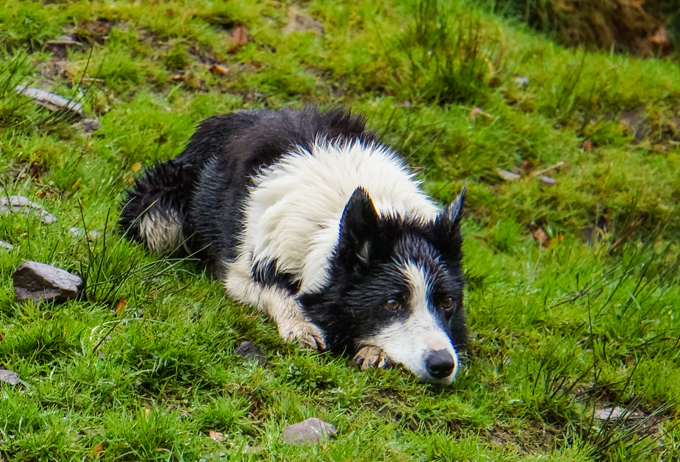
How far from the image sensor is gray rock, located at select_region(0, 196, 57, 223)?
13.9ft

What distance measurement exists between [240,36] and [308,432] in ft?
15.5

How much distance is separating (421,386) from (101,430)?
1.56 metres

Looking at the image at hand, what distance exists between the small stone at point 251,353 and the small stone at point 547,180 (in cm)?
364

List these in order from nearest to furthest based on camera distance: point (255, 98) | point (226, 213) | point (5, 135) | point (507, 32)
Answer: point (226, 213)
point (5, 135)
point (255, 98)
point (507, 32)

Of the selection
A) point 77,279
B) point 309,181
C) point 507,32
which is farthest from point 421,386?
point 507,32

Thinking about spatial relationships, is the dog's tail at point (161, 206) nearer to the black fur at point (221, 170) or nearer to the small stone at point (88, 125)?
the black fur at point (221, 170)

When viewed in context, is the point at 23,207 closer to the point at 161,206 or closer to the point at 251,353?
the point at 161,206

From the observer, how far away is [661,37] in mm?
9812

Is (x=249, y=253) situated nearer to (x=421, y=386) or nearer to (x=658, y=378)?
(x=421, y=386)

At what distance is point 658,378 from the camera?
4.19 m

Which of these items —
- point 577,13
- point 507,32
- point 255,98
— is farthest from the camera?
point 577,13

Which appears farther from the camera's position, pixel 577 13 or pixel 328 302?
pixel 577 13

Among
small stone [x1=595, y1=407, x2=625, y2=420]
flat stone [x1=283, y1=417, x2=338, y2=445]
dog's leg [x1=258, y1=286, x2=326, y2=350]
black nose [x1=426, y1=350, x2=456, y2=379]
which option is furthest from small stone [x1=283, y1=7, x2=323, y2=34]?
flat stone [x1=283, y1=417, x2=338, y2=445]

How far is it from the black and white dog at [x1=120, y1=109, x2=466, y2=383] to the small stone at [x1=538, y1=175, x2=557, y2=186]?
244 cm
